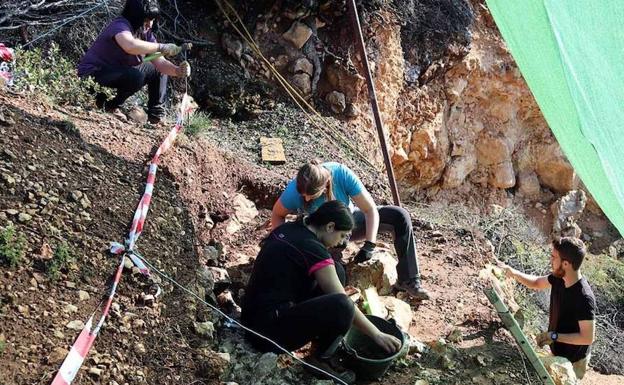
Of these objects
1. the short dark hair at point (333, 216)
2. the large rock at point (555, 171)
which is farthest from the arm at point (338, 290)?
the large rock at point (555, 171)

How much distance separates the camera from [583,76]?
2.78m

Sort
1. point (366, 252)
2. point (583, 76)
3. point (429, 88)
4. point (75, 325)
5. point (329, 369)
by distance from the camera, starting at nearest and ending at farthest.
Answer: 1. point (583, 76)
2. point (75, 325)
3. point (329, 369)
4. point (366, 252)
5. point (429, 88)

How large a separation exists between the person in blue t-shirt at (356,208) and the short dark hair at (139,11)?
169 cm

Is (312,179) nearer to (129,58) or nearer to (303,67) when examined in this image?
(129,58)

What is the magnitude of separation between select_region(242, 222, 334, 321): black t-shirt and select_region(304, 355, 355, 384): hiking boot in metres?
0.33

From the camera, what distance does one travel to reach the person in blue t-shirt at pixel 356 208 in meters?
3.65

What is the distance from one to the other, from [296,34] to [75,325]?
501 centimetres

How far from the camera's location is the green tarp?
2.73 metres

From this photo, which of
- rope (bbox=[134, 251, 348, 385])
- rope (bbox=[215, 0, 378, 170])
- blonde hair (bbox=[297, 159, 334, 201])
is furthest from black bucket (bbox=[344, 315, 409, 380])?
rope (bbox=[215, 0, 378, 170])

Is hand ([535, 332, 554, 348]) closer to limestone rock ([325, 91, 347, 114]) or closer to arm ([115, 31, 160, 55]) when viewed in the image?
arm ([115, 31, 160, 55])

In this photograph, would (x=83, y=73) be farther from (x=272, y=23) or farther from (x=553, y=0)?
(x=553, y=0)

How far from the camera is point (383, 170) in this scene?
7.83 m

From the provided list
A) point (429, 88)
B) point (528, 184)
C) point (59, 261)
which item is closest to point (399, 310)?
point (59, 261)

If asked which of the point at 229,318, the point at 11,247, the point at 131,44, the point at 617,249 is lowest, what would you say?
the point at 617,249
